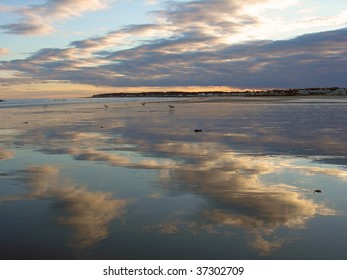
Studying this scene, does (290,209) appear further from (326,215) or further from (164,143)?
(164,143)

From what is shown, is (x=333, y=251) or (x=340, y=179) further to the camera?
(x=340, y=179)

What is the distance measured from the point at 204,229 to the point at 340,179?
5.20 m

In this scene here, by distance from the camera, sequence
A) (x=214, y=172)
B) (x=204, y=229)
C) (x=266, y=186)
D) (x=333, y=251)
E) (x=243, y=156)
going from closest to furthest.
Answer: (x=333, y=251) → (x=204, y=229) → (x=266, y=186) → (x=214, y=172) → (x=243, y=156)

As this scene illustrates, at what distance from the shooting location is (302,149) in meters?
16.1

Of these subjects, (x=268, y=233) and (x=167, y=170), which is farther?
(x=167, y=170)

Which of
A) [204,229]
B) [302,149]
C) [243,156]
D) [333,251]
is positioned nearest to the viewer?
[333,251]

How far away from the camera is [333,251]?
6.25 metres

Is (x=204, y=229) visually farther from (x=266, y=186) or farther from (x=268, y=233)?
(x=266, y=186)

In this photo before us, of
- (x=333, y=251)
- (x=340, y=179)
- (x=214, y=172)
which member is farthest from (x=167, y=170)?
(x=333, y=251)

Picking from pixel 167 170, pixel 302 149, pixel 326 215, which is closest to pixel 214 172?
pixel 167 170
